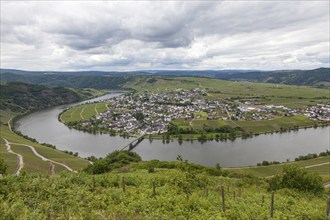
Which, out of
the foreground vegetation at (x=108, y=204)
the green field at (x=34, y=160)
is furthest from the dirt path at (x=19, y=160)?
the foreground vegetation at (x=108, y=204)

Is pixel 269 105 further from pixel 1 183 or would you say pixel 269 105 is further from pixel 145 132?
pixel 1 183

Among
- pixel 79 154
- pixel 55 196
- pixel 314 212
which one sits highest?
pixel 55 196

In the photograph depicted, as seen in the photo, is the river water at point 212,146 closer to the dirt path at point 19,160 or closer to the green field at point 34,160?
the green field at point 34,160

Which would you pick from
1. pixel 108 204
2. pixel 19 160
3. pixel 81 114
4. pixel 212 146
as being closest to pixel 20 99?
pixel 81 114

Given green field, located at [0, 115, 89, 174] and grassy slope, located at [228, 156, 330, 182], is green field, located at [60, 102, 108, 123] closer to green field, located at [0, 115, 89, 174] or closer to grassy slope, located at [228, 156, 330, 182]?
green field, located at [0, 115, 89, 174]

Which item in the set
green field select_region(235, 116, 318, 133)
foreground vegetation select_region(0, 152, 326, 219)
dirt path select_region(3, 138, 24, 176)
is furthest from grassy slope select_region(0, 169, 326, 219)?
green field select_region(235, 116, 318, 133)

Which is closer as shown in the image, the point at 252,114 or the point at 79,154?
the point at 79,154

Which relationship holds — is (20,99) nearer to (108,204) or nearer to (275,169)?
(275,169)

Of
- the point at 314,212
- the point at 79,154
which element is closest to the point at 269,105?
the point at 79,154
